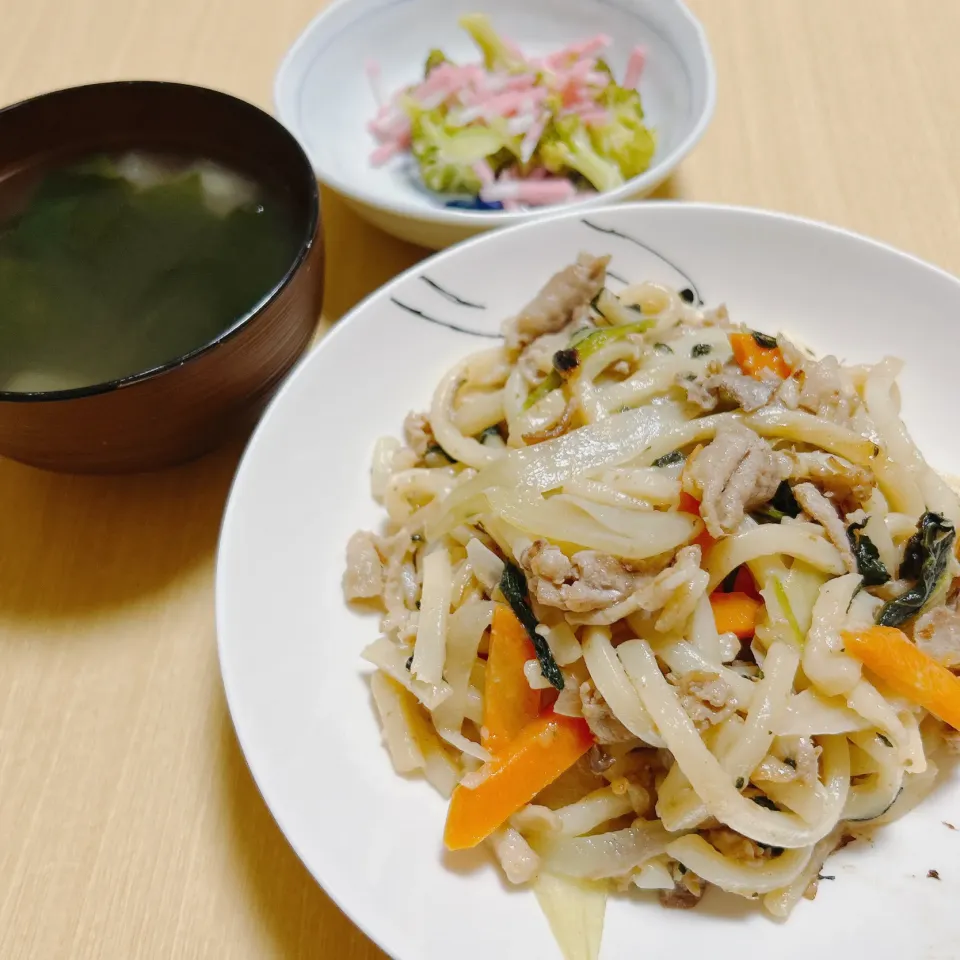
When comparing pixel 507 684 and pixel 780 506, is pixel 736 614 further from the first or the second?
pixel 507 684

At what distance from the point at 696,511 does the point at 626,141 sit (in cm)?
143

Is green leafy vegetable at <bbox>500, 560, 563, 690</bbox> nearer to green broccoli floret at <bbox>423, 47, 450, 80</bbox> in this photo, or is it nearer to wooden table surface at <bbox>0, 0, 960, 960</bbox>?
wooden table surface at <bbox>0, 0, 960, 960</bbox>

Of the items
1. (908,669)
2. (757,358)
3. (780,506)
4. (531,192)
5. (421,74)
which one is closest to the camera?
(908,669)

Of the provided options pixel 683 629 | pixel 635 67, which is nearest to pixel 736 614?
pixel 683 629

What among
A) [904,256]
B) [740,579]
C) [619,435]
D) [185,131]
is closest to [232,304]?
[185,131]

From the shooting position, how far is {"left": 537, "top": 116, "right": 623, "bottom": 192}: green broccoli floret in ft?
7.61

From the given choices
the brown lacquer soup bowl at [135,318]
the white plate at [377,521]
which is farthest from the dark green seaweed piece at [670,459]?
the brown lacquer soup bowl at [135,318]

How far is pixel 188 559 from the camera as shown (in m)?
1.82

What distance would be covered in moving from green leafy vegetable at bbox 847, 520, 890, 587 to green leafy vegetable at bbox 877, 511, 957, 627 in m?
0.04

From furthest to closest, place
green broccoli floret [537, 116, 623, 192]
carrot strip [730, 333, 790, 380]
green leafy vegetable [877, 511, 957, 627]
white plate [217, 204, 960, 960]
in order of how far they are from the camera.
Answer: green broccoli floret [537, 116, 623, 192], carrot strip [730, 333, 790, 380], green leafy vegetable [877, 511, 957, 627], white plate [217, 204, 960, 960]

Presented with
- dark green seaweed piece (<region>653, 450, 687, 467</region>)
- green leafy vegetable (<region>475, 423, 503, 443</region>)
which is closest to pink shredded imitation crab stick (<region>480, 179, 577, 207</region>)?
green leafy vegetable (<region>475, 423, 503, 443</region>)

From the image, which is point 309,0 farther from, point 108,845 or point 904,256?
point 108,845

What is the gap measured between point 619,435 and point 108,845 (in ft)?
3.90

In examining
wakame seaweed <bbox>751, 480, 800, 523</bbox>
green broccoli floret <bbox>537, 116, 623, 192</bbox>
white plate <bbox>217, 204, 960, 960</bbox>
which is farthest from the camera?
green broccoli floret <bbox>537, 116, 623, 192</bbox>
